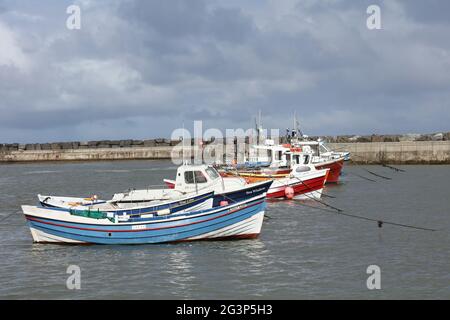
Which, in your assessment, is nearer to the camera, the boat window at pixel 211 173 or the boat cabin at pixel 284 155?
the boat window at pixel 211 173

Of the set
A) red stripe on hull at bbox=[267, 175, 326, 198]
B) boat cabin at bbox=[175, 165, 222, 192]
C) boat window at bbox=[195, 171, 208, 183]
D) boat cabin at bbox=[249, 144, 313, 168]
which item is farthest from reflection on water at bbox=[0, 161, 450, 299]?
boat cabin at bbox=[249, 144, 313, 168]

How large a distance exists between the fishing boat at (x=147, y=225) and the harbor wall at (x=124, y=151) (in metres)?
52.1

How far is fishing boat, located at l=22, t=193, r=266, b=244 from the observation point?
2095cm

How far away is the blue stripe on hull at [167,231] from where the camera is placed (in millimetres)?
20984

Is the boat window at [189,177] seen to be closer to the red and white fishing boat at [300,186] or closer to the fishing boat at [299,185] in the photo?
the fishing boat at [299,185]

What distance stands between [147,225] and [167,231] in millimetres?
707

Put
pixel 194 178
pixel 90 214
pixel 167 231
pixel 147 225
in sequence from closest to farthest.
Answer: pixel 147 225, pixel 167 231, pixel 90 214, pixel 194 178

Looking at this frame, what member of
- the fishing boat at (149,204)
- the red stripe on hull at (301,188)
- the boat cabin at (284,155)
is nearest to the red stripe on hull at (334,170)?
the boat cabin at (284,155)

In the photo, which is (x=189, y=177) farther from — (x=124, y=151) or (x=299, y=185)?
(x=124, y=151)

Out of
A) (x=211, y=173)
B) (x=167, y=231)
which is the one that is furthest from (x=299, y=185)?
(x=167, y=231)

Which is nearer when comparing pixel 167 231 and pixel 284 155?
pixel 167 231

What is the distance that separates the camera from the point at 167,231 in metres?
21.0

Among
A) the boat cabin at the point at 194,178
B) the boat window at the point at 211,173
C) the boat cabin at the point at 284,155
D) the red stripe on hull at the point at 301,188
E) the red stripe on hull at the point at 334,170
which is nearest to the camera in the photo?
the boat cabin at the point at 194,178
